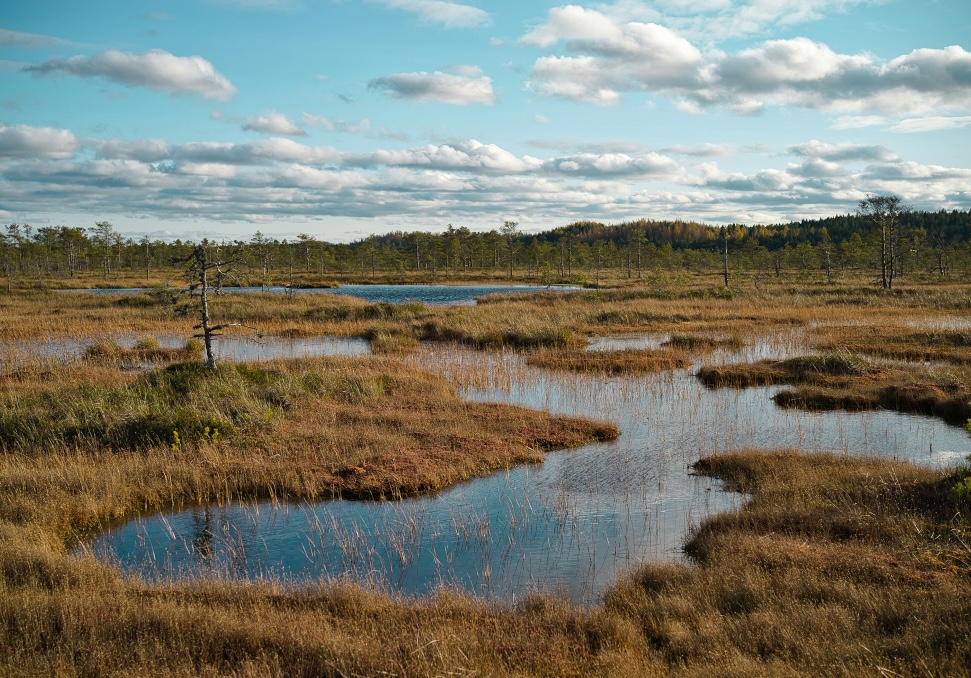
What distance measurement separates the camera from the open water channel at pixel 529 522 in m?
9.88

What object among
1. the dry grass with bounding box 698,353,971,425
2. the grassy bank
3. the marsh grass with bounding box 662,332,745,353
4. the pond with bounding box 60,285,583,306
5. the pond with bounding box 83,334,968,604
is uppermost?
the pond with bounding box 60,285,583,306

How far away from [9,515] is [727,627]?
10.8 m

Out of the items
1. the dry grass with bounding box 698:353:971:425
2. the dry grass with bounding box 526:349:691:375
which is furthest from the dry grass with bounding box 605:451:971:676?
the dry grass with bounding box 526:349:691:375

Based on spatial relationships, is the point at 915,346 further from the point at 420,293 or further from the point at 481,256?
the point at 481,256

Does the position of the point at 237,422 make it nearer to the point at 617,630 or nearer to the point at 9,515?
the point at 9,515

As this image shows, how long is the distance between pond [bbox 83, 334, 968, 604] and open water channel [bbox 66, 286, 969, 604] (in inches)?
1.3

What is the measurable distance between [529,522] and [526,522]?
0.05 m

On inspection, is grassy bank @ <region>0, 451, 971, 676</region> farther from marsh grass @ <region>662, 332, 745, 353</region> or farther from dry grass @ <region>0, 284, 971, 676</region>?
marsh grass @ <region>662, 332, 745, 353</region>

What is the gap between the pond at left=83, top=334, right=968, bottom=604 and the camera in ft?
32.4

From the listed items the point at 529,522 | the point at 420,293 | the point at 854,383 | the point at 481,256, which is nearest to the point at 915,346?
the point at 854,383

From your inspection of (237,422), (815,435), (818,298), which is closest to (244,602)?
(237,422)

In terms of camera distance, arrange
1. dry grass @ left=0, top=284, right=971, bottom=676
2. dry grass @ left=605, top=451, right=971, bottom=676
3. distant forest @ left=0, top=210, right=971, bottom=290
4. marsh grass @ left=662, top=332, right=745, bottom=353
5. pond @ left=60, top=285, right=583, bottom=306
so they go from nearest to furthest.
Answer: dry grass @ left=605, top=451, right=971, bottom=676, dry grass @ left=0, top=284, right=971, bottom=676, marsh grass @ left=662, top=332, right=745, bottom=353, pond @ left=60, top=285, right=583, bottom=306, distant forest @ left=0, top=210, right=971, bottom=290

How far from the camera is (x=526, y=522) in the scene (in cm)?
1173

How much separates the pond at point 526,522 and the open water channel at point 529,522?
0.03 meters
